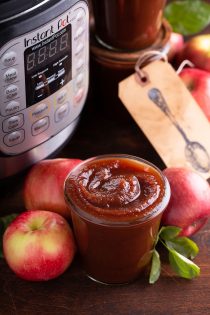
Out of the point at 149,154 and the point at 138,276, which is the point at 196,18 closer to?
the point at 149,154

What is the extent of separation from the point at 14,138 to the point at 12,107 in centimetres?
5

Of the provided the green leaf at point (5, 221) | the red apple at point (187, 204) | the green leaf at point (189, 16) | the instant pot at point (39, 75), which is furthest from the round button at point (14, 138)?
the green leaf at point (189, 16)

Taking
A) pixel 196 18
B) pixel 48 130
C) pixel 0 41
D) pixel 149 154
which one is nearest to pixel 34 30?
pixel 0 41

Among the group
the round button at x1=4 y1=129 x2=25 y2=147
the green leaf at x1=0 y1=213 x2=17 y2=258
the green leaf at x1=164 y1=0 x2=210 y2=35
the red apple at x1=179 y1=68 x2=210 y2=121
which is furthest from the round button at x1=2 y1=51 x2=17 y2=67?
the green leaf at x1=164 y1=0 x2=210 y2=35

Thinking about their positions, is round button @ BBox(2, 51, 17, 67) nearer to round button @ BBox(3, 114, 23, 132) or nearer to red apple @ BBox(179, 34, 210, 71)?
round button @ BBox(3, 114, 23, 132)

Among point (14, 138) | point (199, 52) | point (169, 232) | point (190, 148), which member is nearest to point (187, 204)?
point (169, 232)

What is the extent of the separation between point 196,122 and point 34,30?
12.9 inches

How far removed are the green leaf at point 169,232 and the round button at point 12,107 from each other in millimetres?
245

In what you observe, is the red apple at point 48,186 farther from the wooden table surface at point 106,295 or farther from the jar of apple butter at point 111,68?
the jar of apple butter at point 111,68

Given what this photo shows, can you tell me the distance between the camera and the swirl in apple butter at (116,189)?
28.2 inches

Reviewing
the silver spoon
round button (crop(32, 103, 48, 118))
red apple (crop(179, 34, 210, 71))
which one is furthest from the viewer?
red apple (crop(179, 34, 210, 71))

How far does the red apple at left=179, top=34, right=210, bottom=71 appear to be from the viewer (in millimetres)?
1070

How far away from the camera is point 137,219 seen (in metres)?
0.71

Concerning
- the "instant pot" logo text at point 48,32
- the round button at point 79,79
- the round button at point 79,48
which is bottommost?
the round button at point 79,79
